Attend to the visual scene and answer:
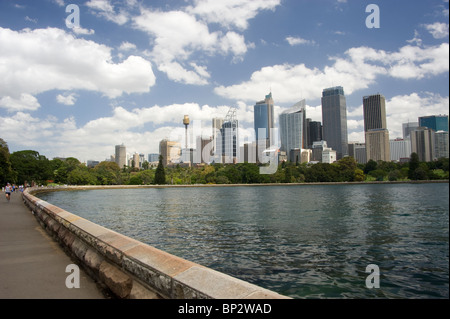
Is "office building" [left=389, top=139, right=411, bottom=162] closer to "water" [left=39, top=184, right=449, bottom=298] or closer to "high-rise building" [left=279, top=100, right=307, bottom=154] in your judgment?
"water" [left=39, top=184, right=449, bottom=298]

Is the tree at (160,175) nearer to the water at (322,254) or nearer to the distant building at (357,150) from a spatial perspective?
the distant building at (357,150)

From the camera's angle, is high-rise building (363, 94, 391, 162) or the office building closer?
high-rise building (363, 94, 391, 162)

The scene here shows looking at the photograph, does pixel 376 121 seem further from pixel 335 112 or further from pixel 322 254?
pixel 335 112

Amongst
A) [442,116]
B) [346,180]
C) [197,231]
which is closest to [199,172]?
[346,180]

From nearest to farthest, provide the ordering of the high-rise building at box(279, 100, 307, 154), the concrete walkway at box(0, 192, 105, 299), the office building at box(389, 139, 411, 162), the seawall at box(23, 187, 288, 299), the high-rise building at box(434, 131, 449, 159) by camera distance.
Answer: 1. the seawall at box(23, 187, 288, 299)
2. the concrete walkway at box(0, 192, 105, 299)
3. the high-rise building at box(434, 131, 449, 159)
4. the office building at box(389, 139, 411, 162)
5. the high-rise building at box(279, 100, 307, 154)

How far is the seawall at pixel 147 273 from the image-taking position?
304 centimetres

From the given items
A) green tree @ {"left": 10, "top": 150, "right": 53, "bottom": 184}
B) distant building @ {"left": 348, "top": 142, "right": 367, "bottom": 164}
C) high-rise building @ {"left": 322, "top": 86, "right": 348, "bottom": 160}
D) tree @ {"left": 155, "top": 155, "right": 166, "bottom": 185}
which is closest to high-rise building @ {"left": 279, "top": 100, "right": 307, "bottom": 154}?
tree @ {"left": 155, "top": 155, "right": 166, "bottom": 185}

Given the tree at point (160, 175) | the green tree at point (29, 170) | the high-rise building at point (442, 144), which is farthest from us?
the tree at point (160, 175)

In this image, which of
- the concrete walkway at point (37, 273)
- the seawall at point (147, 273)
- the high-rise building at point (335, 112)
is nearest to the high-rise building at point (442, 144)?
the seawall at point (147, 273)

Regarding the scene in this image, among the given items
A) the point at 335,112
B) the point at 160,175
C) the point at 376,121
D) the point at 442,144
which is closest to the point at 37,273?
the point at 442,144

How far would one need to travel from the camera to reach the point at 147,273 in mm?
3859

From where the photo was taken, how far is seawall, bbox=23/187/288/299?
120 inches

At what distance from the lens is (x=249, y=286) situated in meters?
3.07
